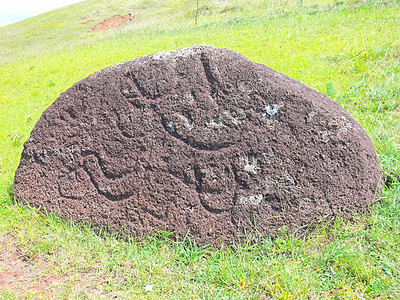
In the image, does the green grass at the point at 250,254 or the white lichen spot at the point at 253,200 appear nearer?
the green grass at the point at 250,254

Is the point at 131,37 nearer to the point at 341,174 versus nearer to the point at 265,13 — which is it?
the point at 265,13

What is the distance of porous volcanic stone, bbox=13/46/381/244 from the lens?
272cm

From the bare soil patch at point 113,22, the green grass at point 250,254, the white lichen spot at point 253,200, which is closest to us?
the green grass at point 250,254

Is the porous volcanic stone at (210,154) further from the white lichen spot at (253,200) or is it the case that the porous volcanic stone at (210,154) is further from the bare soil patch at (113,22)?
the bare soil patch at (113,22)

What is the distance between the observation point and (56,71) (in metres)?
11.3

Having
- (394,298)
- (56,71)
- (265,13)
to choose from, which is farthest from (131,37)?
(394,298)

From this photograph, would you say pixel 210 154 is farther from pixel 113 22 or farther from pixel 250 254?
pixel 113 22

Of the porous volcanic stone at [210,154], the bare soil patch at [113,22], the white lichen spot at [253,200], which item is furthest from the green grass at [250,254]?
the bare soil patch at [113,22]

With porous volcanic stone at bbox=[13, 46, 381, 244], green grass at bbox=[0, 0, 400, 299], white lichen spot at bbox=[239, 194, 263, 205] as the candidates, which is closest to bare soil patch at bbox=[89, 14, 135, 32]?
green grass at bbox=[0, 0, 400, 299]

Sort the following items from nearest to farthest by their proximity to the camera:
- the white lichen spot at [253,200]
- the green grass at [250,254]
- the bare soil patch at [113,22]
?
the green grass at [250,254] → the white lichen spot at [253,200] → the bare soil patch at [113,22]

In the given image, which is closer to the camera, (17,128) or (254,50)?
(17,128)

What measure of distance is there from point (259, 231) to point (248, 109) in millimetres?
1053

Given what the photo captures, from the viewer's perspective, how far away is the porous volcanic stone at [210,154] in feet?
8.91

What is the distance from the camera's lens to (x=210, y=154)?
2783 millimetres
